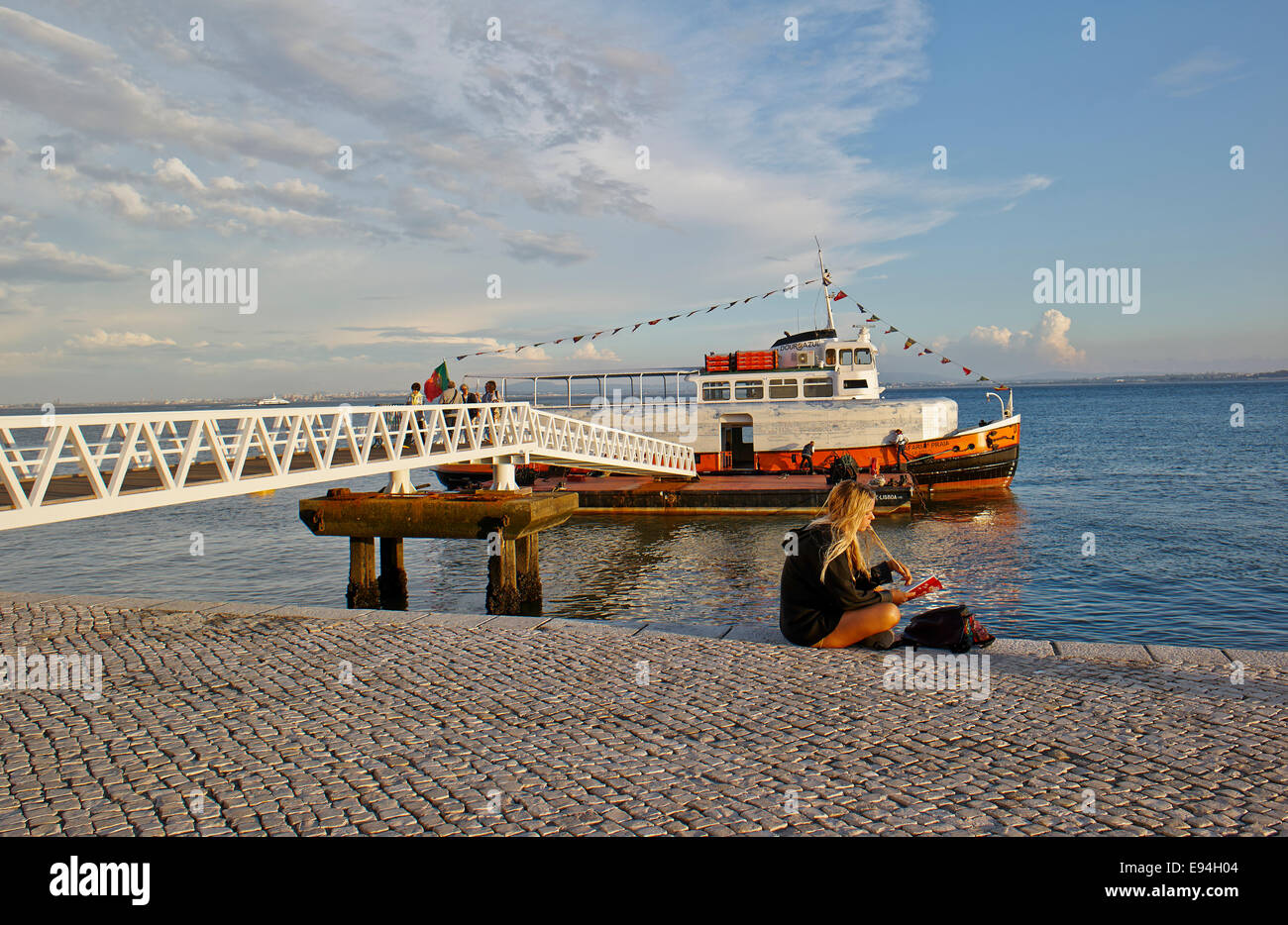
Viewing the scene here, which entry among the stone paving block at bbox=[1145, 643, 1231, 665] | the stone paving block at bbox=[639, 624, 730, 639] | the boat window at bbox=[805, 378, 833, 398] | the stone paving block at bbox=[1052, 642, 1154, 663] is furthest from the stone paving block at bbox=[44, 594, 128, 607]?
the boat window at bbox=[805, 378, 833, 398]

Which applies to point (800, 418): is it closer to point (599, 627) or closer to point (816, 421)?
point (816, 421)

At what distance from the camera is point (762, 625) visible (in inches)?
355

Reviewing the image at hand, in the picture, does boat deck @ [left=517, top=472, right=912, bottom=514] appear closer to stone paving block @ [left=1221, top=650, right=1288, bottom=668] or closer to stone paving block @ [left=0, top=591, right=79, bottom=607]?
stone paving block @ [left=0, top=591, right=79, bottom=607]

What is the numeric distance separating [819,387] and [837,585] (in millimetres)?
24812

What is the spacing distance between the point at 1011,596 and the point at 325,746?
47.3 feet

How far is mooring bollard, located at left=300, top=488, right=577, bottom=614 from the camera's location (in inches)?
535

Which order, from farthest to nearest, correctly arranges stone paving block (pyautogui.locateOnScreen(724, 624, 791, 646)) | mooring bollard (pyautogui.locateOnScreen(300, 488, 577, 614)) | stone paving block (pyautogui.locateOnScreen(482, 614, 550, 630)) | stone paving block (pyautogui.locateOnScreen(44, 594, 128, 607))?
1. mooring bollard (pyautogui.locateOnScreen(300, 488, 577, 614))
2. stone paving block (pyautogui.locateOnScreen(44, 594, 128, 607))
3. stone paving block (pyautogui.locateOnScreen(482, 614, 550, 630))
4. stone paving block (pyautogui.locateOnScreen(724, 624, 791, 646))

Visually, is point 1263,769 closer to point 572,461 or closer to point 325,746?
point 325,746

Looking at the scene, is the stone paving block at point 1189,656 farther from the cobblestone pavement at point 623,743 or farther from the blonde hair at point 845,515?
the blonde hair at point 845,515

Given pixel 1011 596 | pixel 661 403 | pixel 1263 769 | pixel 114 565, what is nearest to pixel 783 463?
pixel 661 403

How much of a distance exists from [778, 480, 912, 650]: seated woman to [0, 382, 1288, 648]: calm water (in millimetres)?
6196

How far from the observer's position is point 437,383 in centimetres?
2292

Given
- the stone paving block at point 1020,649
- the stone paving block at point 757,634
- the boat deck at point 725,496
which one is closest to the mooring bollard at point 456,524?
the stone paving block at point 757,634

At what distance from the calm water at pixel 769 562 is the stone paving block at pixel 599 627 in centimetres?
489
